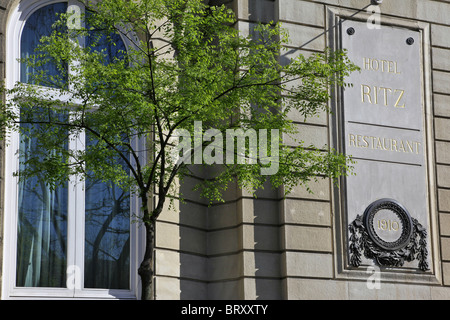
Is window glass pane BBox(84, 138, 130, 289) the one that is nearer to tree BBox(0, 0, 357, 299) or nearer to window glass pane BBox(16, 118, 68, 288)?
window glass pane BBox(16, 118, 68, 288)

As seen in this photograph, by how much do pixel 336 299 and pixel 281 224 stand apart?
7.15 feet

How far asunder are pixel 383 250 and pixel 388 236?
42cm

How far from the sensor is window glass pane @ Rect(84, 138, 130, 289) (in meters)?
18.6

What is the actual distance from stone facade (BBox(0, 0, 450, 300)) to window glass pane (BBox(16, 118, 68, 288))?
7.37ft

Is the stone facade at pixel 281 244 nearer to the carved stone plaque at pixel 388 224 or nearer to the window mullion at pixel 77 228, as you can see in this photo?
the carved stone plaque at pixel 388 224

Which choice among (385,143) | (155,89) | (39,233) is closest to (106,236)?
(39,233)

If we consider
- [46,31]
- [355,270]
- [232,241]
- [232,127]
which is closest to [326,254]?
[355,270]

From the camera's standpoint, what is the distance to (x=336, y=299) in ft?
64.3

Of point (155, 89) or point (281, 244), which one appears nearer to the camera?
point (155, 89)

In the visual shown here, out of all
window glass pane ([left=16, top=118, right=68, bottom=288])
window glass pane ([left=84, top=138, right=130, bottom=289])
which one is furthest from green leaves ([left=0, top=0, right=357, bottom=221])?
window glass pane ([left=84, top=138, right=130, bottom=289])

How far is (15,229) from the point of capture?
17609mm

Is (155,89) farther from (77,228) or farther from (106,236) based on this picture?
(106,236)

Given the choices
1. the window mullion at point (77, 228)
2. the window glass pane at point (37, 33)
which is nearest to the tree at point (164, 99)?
the window mullion at point (77, 228)

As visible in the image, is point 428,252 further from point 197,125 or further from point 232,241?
point 197,125
